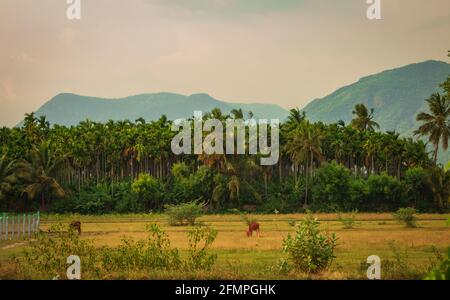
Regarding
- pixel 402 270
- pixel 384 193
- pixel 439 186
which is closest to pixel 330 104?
pixel 384 193

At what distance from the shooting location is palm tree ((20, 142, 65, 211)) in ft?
105

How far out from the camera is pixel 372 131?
46.5 m

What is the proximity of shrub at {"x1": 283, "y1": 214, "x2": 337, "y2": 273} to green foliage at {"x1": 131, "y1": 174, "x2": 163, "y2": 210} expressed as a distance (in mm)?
19235

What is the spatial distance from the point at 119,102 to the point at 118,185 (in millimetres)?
5082

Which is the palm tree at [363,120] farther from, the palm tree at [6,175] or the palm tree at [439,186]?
the palm tree at [6,175]

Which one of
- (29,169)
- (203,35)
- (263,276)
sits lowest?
(263,276)

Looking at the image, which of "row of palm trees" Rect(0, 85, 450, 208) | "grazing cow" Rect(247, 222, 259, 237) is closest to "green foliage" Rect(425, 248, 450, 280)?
"grazing cow" Rect(247, 222, 259, 237)

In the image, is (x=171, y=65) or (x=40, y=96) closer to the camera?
(x=40, y=96)

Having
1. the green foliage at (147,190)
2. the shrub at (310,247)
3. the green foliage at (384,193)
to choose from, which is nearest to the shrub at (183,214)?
the green foliage at (147,190)

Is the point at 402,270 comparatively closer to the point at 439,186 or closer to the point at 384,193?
the point at 439,186

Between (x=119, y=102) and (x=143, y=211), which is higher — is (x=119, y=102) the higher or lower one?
the higher one

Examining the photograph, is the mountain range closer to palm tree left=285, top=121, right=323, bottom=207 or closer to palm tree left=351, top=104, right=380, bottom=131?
palm tree left=351, top=104, right=380, bottom=131
